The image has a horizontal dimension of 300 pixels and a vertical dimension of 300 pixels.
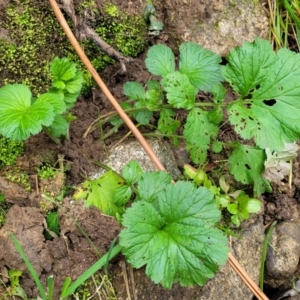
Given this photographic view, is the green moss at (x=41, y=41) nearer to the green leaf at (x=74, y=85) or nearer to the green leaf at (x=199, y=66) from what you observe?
the green leaf at (x=74, y=85)

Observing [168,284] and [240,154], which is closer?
[168,284]

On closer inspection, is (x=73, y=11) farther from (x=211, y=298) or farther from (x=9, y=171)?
(x=211, y=298)

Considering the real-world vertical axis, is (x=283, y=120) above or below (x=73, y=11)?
below

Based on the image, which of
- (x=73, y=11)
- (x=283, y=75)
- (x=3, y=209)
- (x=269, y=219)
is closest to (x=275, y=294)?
(x=269, y=219)

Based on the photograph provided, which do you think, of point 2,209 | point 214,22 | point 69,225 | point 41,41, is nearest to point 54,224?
point 69,225

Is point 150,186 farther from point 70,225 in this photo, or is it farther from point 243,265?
point 243,265

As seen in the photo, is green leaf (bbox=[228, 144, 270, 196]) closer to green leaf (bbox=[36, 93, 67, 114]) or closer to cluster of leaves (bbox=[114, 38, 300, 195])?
cluster of leaves (bbox=[114, 38, 300, 195])

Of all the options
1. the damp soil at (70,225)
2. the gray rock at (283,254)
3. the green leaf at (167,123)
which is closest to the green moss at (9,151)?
the damp soil at (70,225)

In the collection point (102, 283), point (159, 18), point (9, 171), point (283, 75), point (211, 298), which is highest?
point (159, 18)
